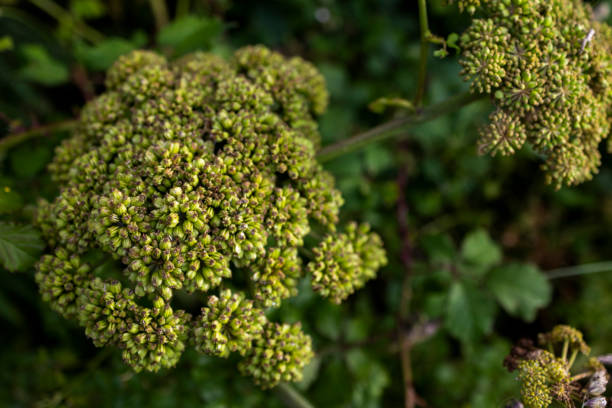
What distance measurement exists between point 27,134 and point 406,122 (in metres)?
2.06

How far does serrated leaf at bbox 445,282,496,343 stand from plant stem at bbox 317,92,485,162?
1.16 metres

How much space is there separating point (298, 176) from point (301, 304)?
0.98 meters

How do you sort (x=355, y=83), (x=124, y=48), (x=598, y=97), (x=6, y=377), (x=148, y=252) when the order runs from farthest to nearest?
(x=355, y=83) < (x=6, y=377) < (x=124, y=48) < (x=598, y=97) < (x=148, y=252)

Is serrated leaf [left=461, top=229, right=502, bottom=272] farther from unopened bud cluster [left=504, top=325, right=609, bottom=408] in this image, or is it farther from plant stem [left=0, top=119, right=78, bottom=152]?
plant stem [left=0, top=119, right=78, bottom=152]

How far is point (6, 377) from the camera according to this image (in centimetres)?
271

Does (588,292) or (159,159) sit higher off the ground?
(588,292)

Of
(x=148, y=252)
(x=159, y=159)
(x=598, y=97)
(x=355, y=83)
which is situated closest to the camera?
(x=148, y=252)

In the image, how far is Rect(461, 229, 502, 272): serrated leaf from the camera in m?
2.78

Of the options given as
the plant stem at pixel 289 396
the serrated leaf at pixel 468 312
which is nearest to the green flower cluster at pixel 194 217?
the plant stem at pixel 289 396

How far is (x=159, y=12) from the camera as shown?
3.29 metres

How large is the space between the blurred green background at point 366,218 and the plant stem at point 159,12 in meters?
0.12

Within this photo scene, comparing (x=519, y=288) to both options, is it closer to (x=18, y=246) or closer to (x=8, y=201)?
(x=18, y=246)

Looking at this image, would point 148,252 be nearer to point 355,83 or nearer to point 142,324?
point 142,324

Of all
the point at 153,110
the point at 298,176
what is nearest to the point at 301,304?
the point at 298,176
